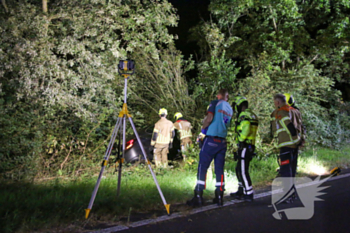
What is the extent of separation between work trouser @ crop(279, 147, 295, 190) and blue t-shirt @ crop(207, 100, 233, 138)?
1.26 meters

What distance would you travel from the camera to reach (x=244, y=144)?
623 cm

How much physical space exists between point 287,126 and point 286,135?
0.62ft

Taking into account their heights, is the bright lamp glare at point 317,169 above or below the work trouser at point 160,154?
below

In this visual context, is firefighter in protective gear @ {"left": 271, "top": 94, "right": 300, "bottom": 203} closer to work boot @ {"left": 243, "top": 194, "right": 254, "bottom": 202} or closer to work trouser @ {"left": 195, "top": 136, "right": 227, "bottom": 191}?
work boot @ {"left": 243, "top": 194, "right": 254, "bottom": 202}

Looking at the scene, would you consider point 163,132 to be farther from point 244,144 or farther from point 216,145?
point 216,145

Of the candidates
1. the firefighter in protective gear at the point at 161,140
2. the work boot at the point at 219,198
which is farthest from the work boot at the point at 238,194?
the firefighter in protective gear at the point at 161,140

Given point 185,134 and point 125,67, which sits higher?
point 125,67

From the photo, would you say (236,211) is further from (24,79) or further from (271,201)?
(24,79)

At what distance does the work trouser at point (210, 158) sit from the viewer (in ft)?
18.7

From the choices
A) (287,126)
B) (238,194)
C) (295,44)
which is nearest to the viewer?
(287,126)

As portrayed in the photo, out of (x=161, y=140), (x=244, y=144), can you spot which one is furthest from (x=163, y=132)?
(x=244, y=144)

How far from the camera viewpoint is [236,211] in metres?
5.39

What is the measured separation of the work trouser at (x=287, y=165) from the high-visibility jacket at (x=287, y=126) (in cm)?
11

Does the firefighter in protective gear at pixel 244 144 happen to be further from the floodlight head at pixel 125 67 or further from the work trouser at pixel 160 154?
the work trouser at pixel 160 154
